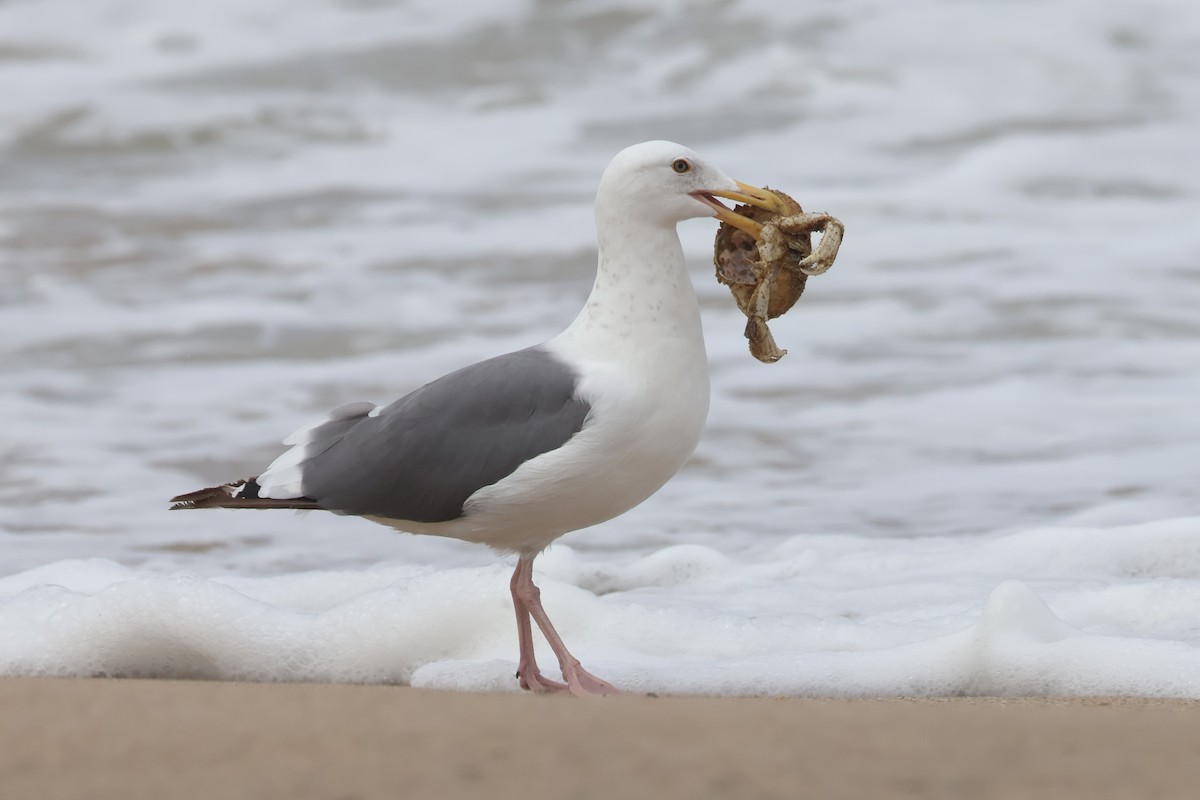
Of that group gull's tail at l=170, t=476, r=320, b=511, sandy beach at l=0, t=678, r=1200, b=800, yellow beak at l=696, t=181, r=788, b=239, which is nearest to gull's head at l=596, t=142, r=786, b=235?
yellow beak at l=696, t=181, r=788, b=239

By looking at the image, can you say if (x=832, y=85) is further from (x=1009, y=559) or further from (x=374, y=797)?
(x=374, y=797)

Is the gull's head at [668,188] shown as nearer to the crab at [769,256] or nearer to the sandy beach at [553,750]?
the crab at [769,256]

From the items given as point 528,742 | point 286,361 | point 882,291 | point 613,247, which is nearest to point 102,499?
point 286,361

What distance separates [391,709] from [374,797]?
0.46m

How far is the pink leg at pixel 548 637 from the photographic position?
3.91m

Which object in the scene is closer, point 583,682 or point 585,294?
point 583,682

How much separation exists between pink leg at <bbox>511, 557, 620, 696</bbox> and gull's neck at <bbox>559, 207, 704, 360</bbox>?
570 mm

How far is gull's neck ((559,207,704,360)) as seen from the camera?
3934 millimetres

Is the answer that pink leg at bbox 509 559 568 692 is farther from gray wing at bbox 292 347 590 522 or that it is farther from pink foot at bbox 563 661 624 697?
gray wing at bbox 292 347 590 522

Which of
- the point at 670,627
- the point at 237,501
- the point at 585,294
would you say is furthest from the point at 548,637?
the point at 585,294

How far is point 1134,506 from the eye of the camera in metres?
5.93

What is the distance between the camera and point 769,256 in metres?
4.03

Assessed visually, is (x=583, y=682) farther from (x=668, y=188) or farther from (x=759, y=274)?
(x=668, y=188)

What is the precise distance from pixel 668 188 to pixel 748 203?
0.20 metres
